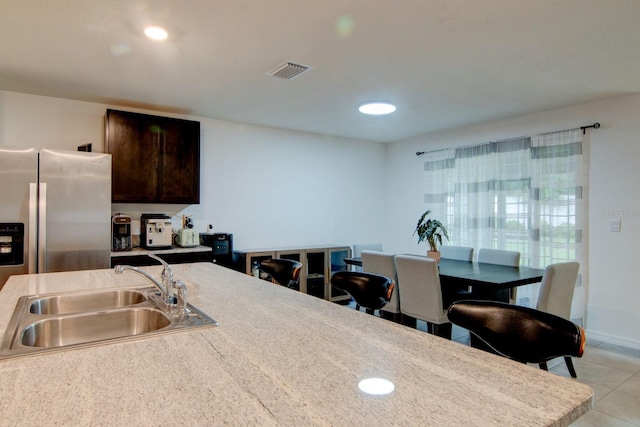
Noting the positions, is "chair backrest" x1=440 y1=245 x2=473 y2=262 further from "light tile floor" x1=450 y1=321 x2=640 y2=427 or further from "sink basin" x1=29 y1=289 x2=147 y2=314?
"sink basin" x1=29 y1=289 x2=147 y2=314

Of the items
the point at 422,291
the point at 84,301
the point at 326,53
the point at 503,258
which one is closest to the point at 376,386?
the point at 84,301

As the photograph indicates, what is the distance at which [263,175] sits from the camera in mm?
5121

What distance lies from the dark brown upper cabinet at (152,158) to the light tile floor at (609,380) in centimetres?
321

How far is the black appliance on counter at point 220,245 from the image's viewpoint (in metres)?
4.27

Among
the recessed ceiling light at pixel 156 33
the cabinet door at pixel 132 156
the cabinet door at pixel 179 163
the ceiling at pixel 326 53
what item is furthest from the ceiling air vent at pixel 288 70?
the cabinet door at pixel 132 156

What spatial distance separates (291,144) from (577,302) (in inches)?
150

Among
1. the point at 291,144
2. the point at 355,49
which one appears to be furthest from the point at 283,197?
the point at 355,49

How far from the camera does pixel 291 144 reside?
5.36 metres

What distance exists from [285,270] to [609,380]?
8.56 feet

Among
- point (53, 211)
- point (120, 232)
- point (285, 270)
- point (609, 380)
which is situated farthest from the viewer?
point (120, 232)

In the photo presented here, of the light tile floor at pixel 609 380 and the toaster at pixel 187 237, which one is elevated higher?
the toaster at pixel 187 237

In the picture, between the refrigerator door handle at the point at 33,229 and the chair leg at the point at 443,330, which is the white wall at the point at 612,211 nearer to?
the chair leg at the point at 443,330

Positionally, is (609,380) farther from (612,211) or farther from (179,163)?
(179,163)

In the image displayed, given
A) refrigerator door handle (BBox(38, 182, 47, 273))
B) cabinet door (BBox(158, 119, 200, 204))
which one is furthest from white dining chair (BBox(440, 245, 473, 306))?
refrigerator door handle (BBox(38, 182, 47, 273))
